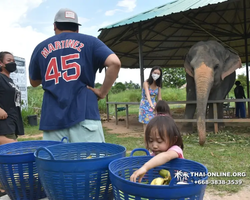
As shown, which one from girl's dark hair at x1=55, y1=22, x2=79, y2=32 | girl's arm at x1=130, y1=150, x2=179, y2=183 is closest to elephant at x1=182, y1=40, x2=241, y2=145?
girl's dark hair at x1=55, y1=22, x2=79, y2=32

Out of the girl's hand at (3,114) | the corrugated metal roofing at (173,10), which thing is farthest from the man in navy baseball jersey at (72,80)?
the corrugated metal roofing at (173,10)

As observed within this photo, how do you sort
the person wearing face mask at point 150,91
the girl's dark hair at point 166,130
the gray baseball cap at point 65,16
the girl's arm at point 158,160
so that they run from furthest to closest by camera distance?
the person wearing face mask at point 150,91 → the gray baseball cap at point 65,16 → the girl's dark hair at point 166,130 → the girl's arm at point 158,160

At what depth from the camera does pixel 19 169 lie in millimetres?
1932

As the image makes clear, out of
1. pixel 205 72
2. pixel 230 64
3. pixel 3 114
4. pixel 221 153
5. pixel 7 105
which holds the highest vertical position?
pixel 230 64

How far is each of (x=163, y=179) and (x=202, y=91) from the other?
460 cm

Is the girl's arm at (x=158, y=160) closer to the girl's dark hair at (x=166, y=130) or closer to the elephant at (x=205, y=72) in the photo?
the girl's dark hair at (x=166, y=130)

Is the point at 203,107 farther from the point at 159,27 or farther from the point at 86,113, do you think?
the point at 159,27

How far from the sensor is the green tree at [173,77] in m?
38.6

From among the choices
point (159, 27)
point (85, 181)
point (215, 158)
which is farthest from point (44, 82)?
point (159, 27)

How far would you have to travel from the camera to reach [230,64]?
7.46 m

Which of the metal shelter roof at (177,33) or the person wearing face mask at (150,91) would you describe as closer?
the person wearing face mask at (150,91)

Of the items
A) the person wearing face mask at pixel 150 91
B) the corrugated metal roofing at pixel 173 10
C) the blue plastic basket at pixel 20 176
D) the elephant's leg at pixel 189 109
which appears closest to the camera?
the blue plastic basket at pixel 20 176

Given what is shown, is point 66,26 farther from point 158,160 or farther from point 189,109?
point 189,109

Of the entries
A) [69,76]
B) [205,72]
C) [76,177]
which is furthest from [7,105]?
[205,72]
